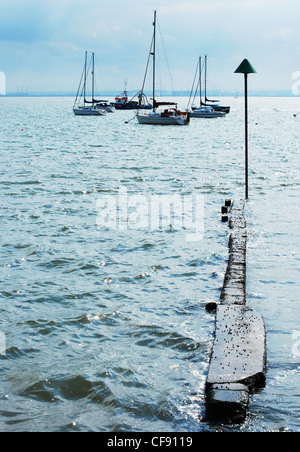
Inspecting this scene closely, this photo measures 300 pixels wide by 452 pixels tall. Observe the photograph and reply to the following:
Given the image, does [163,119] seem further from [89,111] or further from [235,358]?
[235,358]

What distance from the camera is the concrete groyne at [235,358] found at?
645cm

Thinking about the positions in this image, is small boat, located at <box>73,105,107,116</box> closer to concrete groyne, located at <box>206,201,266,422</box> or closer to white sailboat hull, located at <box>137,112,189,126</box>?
white sailboat hull, located at <box>137,112,189,126</box>

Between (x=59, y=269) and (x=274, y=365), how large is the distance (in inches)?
235

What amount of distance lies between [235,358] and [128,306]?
10.9 ft

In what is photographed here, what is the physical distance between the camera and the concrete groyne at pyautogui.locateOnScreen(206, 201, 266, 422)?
6453 mm

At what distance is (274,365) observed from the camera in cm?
781

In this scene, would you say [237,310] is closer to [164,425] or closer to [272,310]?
[272,310]

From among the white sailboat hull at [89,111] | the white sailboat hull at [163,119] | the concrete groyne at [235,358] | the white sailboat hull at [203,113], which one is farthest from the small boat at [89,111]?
the concrete groyne at [235,358]

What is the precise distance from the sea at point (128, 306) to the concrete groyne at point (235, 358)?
17 cm

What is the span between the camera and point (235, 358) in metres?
7.34

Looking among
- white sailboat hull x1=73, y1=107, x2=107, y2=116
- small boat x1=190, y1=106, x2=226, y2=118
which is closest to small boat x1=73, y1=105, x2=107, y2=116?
white sailboat hull x1=73, y1=107, x2=107, y2=116

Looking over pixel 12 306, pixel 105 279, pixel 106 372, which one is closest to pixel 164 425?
pixel 106 372

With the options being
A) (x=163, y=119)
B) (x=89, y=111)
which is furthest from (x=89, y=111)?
(x=163, y=119)

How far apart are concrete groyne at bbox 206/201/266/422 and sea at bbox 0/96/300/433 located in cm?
17
